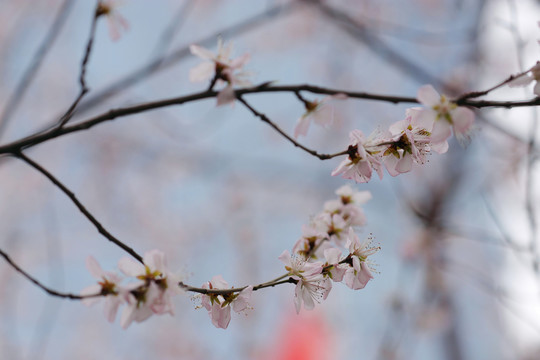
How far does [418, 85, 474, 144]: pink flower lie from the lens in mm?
593

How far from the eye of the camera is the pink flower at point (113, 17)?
1.09 m

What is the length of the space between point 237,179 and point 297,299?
4814 millimetres

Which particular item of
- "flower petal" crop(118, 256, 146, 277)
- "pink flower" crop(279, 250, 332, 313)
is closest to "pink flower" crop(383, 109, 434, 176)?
"pink flower" crop(279, 250, 332, 313)

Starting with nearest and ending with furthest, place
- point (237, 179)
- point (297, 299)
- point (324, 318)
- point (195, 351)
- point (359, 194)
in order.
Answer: point (297, 299) → point (359, 194) → point (237, 179) → point (195, 351) → point (324, 318)

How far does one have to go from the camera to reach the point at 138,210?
5660 millimetres

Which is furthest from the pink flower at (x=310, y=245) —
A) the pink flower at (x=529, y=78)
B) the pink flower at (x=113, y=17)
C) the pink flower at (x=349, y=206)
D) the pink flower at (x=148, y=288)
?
the pink flower at (x=113, y=17)

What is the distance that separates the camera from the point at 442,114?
24.3 inches

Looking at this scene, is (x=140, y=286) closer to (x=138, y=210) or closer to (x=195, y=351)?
(x=138, y=210)

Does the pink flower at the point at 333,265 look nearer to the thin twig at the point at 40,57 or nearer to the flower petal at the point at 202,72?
the flower petal at the point at 202,72

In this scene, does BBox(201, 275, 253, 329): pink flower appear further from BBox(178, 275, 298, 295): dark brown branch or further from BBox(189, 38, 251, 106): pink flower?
BBox(189, 38, 251, 106): pink flower

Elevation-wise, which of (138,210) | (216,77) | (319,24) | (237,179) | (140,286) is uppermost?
(319,24)

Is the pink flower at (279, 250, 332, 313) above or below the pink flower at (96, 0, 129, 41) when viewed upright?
below

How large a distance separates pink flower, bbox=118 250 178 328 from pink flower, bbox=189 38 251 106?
0.83 ft

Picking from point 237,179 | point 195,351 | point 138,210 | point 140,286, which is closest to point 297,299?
point 140,286
